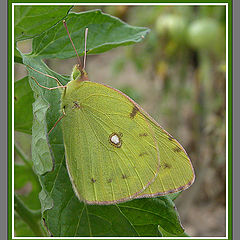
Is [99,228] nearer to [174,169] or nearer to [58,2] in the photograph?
[174,169]

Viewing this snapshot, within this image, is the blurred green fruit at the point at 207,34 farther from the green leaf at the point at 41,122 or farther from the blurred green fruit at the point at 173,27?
the green leaf at the point at 41,122

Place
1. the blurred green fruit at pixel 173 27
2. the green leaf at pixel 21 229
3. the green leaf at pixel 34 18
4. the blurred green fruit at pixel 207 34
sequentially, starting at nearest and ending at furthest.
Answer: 1. the green leaf at pixel 34 18
2. the green leaf at pixel 21 229
3. the blurred green fruit at pixel 207 34
4. the blurred green fruit at pixel 173 27

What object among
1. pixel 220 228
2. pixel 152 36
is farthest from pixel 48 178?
pixel 220 228

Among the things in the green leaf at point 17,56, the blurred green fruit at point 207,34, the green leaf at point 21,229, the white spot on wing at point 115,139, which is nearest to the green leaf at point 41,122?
the green leaf at point 17,56

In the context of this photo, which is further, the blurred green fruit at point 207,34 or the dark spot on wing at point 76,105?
the blurred green fruit at point 207,34

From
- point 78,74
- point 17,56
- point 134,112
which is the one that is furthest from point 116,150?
point 17,56

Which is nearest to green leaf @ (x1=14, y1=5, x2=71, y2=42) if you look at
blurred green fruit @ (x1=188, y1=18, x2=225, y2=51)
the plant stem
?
the plant stem

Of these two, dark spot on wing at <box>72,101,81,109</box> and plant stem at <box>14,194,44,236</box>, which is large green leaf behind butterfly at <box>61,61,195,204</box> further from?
plant stem at <box>14,194,44,236</box>
